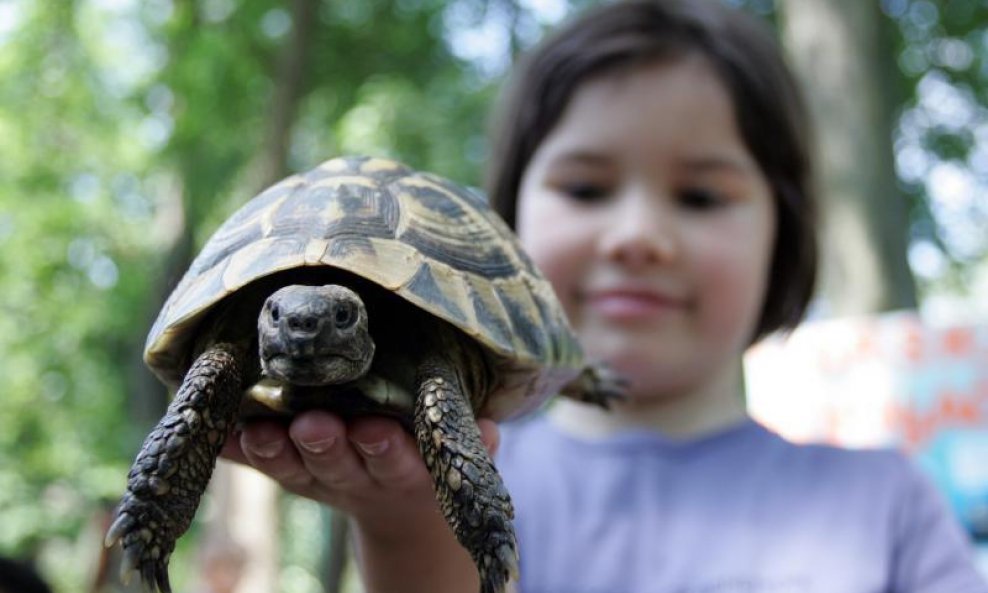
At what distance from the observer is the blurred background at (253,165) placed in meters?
5.02

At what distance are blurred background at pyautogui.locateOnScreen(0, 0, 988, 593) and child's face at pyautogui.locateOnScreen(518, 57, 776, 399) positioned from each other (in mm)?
1701

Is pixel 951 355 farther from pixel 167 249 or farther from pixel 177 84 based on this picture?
pixel 167 249

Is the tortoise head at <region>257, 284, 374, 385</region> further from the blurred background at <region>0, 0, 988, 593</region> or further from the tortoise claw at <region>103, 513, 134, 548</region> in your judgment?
the blurred background at <region>0, 0, 988, 593</region>

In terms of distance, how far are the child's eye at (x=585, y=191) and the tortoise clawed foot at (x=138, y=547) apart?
1.38 m

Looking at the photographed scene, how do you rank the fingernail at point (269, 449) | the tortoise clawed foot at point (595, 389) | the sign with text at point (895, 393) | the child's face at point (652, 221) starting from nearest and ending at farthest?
the fingernail at point (269, 449) < the tortoise clawed foot at point (595, 389) < the child's face at point (652, 221) < the sign with text at point (895, 393)

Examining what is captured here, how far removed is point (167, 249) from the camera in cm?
1072

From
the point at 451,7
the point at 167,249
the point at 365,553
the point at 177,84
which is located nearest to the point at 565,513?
the point at 365,553

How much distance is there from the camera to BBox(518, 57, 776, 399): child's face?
2158 mm

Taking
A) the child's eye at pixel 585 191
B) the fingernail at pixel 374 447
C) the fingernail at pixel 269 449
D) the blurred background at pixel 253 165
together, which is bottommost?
the blurred background at pixel 253 165

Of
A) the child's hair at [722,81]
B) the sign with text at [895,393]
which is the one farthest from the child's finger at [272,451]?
the sign with text at [895,393]

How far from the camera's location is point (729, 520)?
2197 mm

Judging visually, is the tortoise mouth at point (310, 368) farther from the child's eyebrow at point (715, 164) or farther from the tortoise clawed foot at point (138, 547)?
the child's eyebrow at point (715, 164)

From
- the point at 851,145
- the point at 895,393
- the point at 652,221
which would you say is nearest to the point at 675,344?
the point at 652,221

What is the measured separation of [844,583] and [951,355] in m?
1.92
